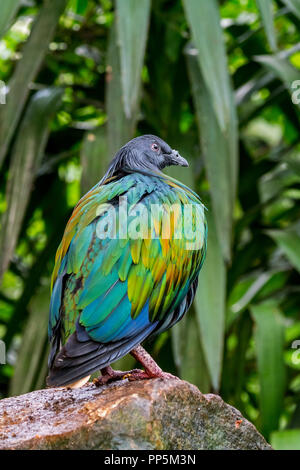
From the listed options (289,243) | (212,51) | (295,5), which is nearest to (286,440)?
(289,243)

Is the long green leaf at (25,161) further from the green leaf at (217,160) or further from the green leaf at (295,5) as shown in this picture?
the green leaf at (295,5)

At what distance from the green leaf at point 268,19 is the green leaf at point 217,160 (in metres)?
0.58

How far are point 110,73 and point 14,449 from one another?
109 inches

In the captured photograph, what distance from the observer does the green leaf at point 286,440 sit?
4290 millimetres

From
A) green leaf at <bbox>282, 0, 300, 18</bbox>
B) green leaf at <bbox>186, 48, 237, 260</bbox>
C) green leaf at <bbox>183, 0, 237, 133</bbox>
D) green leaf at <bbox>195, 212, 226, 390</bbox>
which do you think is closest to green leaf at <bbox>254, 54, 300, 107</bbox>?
green leaf at <bbox>282, 0, 300, 18</bbox>

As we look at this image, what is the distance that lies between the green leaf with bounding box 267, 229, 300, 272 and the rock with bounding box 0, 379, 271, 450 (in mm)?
1955

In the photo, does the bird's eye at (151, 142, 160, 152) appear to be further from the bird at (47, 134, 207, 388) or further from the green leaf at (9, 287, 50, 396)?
the green leaf at (9, 287, 50, 396)

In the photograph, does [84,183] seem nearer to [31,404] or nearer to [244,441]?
[31,404]

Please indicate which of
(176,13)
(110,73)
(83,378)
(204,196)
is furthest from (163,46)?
(83,378)

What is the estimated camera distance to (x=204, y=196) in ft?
16.8

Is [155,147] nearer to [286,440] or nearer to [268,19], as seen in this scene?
[268,19]

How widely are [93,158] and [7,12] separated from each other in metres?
1.07

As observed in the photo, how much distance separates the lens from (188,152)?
17.0ft

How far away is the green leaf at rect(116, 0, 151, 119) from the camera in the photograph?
4023mm
